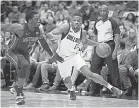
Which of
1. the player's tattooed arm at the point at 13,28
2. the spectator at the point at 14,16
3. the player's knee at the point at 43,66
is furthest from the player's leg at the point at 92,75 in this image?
the spectator at the point at 14,16

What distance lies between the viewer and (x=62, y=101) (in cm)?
852

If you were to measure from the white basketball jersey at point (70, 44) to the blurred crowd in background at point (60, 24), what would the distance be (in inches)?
68.8

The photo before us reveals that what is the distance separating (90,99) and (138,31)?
244 centimetres

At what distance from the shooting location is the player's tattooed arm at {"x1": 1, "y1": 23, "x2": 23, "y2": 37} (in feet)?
20.2

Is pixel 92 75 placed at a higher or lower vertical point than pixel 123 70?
higher

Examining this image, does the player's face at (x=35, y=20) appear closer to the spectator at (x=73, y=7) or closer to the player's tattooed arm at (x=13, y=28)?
the player's tattooed arm at (x=13, y=28)

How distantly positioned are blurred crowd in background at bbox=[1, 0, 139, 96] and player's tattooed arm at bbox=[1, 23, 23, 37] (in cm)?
233

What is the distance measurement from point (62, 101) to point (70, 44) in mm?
1273

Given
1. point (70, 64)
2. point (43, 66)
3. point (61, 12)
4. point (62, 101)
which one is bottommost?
point (62, 101)

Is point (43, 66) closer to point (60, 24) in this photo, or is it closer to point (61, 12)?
point (60, 24)

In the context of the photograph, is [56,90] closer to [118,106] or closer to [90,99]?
[90,99]

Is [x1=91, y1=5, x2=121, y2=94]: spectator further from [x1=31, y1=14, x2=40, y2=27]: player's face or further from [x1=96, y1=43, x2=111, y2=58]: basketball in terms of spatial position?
[x1=31, y1=14, x2=40, y2=27]: player's face

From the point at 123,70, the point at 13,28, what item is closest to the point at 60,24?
the point at 123,70

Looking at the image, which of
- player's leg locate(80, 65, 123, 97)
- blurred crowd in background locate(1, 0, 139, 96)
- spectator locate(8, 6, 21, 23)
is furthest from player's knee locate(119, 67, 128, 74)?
spectator locate(8, 6, 21, 23)
